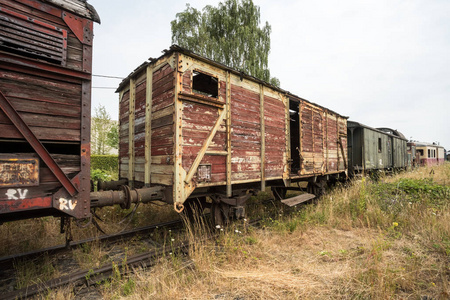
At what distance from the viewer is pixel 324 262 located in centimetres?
363

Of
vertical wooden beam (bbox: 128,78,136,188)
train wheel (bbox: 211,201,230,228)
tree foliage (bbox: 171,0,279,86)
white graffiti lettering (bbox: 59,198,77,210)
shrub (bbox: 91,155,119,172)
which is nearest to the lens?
white graffiti lettering (bbox: 59,198,77,210)

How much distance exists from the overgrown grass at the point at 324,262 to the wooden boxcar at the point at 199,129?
1095 mm

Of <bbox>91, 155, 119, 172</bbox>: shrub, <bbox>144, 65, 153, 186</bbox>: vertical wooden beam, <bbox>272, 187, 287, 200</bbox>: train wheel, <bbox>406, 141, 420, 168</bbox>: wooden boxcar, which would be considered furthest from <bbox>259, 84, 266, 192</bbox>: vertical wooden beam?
<bbox>406, 141, 420, 168</bbox>: wooden boxcar

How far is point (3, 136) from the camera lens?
2295 mm

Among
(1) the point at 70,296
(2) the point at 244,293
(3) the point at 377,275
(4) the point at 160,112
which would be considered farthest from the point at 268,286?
(4) the point at 160,112

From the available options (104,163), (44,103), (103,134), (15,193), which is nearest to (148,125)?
(44,103)

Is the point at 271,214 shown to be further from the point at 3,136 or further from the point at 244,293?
the point at 3,136

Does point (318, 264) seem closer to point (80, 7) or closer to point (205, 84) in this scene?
point (205, 84)

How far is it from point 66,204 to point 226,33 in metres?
18.7

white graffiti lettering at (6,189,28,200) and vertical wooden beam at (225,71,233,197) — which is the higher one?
vertical wooden beam at (225,71,233,197)

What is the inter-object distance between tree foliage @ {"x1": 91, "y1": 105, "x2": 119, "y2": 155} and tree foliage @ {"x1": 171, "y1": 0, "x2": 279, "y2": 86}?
8738mm

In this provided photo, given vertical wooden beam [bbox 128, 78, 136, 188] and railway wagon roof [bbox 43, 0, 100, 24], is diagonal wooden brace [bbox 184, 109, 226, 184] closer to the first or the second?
vertical wooden beam [bbox 128, 78, 136, 188]

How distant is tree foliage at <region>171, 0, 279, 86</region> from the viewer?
57.2 ft

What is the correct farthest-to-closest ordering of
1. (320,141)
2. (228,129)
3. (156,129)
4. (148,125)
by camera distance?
(320,141) < (228,129) < (148,125) < (156,129)
